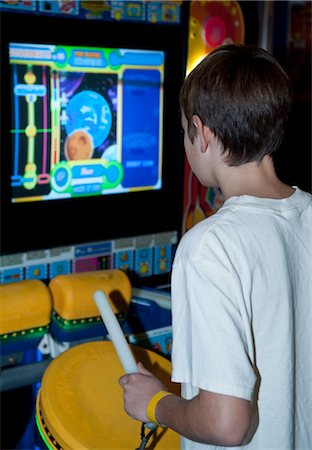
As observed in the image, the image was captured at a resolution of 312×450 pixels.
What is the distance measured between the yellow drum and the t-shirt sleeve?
1.04 feet

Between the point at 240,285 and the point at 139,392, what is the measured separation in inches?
9.7

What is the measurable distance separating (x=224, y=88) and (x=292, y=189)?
20 centimetres

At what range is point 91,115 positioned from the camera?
5.74 feet

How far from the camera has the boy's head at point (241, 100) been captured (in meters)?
0.93

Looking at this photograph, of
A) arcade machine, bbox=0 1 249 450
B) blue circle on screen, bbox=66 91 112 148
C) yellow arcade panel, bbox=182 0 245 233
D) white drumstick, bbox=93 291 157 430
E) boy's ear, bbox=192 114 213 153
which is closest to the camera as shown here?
boy's ear, bbox=192 114 213 153

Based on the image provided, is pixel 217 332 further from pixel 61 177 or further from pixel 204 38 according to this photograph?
pixel 204 38

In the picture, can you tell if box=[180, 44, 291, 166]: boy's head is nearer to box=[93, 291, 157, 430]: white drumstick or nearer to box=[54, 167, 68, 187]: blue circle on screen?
box=[93, 291, 157, 430]: white drumstick

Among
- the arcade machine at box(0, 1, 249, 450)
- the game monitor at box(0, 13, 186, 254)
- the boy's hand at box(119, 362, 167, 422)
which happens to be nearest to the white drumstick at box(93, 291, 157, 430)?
the boy's hand at box(119, 362, 167, 422)

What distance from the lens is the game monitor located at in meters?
1.62

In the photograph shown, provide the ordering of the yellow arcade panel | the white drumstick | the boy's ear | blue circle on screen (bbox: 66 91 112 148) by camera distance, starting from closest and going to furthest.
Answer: the boy's ear → the white drumstick → blue circle on screen (bbox: 66 91 112 148) → the yellow arcade panel

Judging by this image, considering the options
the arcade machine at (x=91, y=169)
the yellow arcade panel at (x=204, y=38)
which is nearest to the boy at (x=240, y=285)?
the arcade machine at (x=91, y=169)

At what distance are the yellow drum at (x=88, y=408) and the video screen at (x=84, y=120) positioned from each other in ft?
1.63

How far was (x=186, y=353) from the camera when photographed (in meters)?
0.92

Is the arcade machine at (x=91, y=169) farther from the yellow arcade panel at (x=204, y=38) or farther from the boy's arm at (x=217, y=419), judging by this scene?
the boy's arm at (x=217, y=419)
